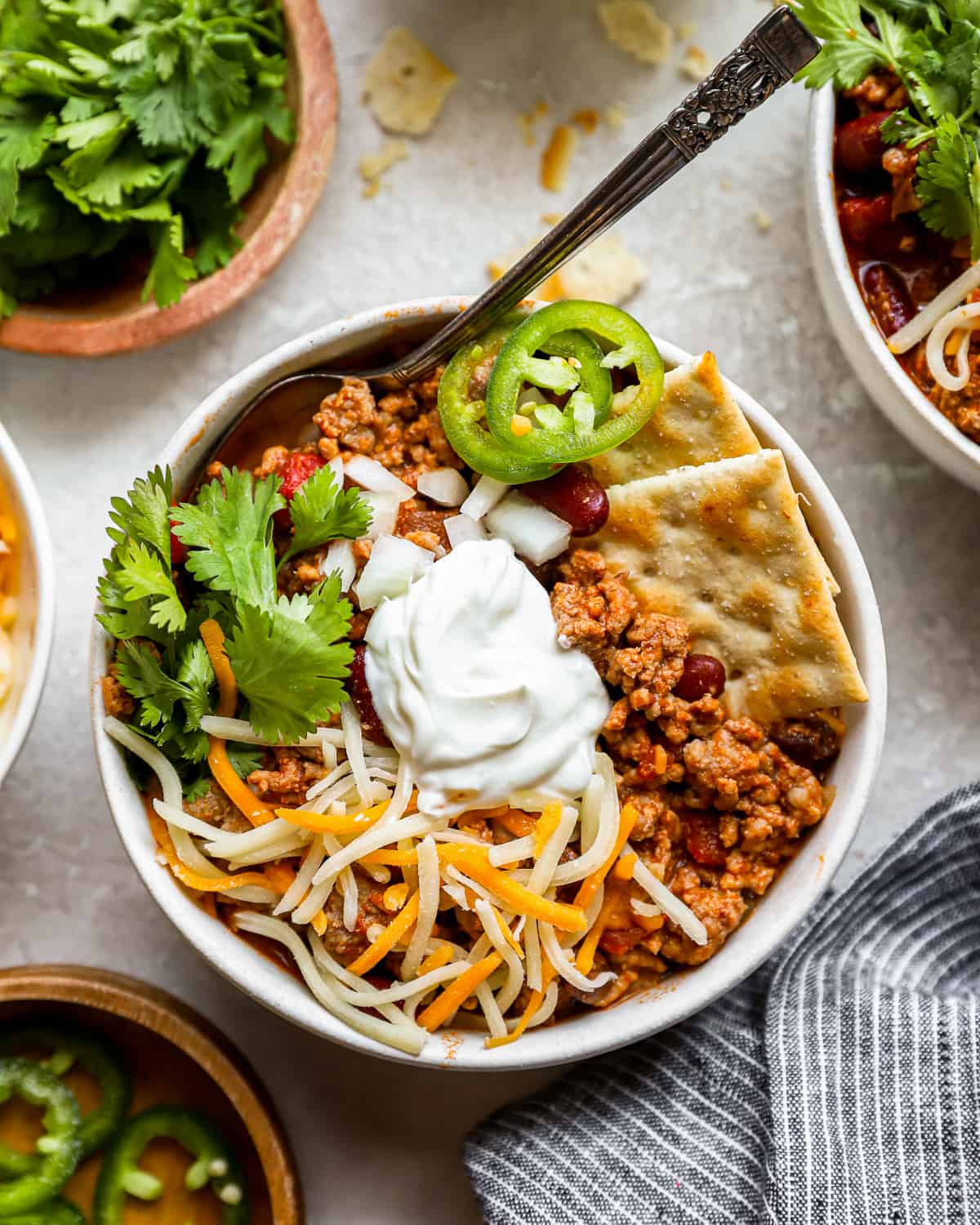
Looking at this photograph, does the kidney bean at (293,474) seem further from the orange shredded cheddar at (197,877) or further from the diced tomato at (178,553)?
the orange shredded cheddar at (197,877)

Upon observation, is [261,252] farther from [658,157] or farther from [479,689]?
[479,689]

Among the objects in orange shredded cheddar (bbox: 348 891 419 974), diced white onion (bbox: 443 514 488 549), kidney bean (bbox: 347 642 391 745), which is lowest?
orange shredded cheddar (bbox: 348 891 419 974)

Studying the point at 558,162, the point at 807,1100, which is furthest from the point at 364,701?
the point at 558,162

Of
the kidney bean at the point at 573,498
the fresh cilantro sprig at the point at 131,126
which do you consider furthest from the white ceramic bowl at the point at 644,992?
the fresh cilantro sprig at the point at 131,126

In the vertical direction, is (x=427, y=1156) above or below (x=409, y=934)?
below

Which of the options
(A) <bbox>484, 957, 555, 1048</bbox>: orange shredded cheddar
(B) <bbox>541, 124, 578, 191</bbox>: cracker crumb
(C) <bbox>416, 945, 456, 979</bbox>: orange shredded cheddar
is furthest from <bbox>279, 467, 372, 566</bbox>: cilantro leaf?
(B) <bbox>541, 124, 578, 191</bbox>: cracker crumb

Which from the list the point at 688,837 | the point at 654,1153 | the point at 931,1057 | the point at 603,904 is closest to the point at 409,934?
the point at 603,904

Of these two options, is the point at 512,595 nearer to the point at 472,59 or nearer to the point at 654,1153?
the point at 654,1153

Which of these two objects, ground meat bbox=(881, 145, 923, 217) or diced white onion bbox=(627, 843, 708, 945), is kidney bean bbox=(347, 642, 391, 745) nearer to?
diced white onion bbox=(627, 843, 708, 945)
